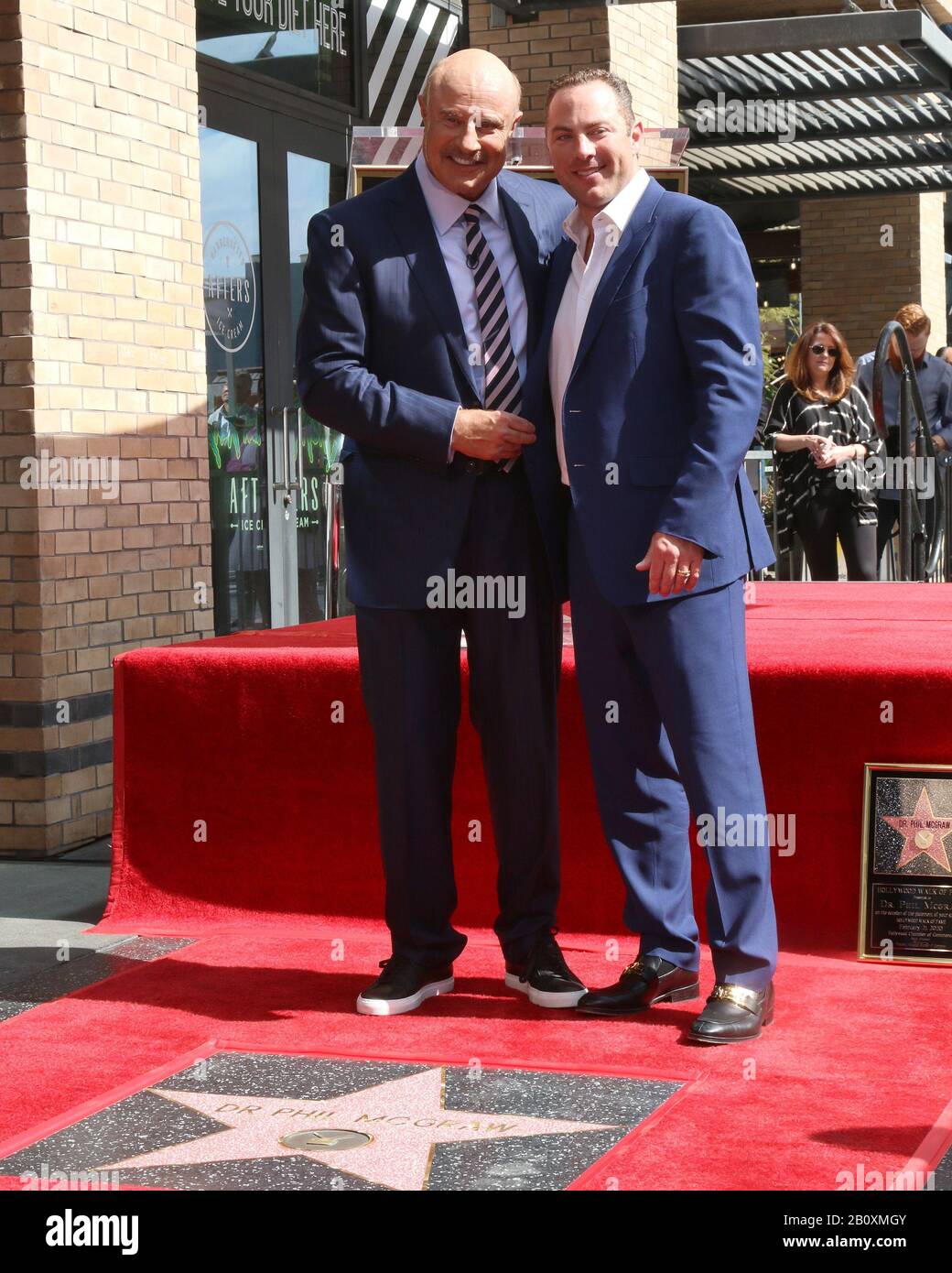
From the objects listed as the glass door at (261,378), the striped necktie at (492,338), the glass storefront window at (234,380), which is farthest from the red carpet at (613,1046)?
the glass storefront window at (234,380)

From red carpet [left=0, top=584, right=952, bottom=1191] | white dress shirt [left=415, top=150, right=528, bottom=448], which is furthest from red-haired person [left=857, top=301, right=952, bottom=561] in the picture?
white dress shirt [left=415, top=150, right=528, bottom=448]

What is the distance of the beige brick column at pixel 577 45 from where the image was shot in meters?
9.12

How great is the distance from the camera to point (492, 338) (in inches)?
137

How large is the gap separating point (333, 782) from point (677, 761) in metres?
1.24

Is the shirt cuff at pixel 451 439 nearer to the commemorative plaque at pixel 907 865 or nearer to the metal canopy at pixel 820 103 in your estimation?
the commemorative plaque at pixel 907 865

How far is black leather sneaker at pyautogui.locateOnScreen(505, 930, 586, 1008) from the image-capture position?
3518 mm

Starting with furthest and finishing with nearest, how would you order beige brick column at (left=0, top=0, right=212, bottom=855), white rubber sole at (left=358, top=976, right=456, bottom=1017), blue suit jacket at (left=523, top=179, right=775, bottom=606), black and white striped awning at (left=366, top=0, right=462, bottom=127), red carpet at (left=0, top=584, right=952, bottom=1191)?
black and white striped awning at (left=366, top=0, right=462, bottom=127) < beige brick column at (left=0, top=0, right=212, bottom=855) < white rubber sole at (left=358, top=976, right=456, bottom=1017) < blue suit jacket at (left=523, top=179, right=775, bottom=606) < red carpet at (left=0, top=584, right=952, bottom=1191)

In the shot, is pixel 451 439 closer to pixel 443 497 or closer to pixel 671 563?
pixel 443 497

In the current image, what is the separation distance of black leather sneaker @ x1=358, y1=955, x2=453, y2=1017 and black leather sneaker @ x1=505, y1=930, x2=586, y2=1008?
6.5 inches

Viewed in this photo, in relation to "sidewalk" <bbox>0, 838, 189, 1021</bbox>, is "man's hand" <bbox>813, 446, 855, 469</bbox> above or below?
above

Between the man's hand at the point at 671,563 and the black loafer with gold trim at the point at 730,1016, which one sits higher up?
the man's hand at the point at 671,563

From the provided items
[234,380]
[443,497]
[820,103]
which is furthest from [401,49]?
[443,497]

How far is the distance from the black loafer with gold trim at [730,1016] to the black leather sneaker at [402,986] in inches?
24.2

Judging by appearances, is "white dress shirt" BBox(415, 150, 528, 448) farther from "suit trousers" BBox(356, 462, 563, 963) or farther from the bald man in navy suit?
"suit trousers" BBox(356, 462, 563, 963)
